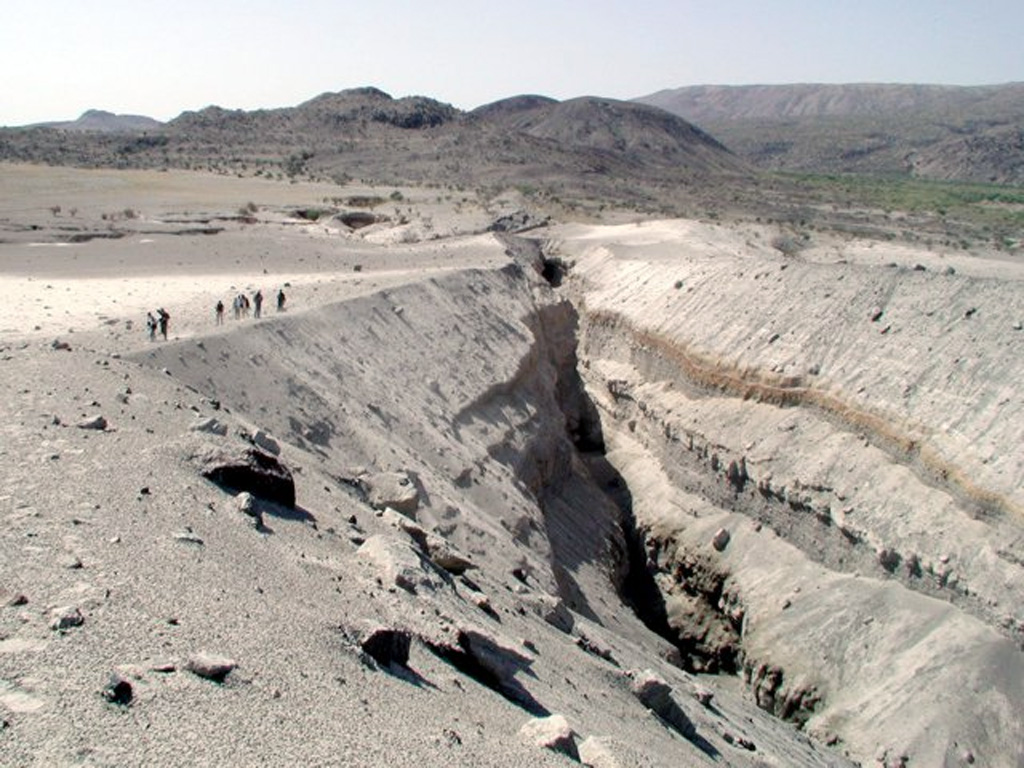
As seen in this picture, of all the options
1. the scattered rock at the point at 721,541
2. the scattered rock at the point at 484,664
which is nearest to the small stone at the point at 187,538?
the scattered rock at the point at 484,664

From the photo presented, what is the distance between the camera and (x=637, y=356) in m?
27.6

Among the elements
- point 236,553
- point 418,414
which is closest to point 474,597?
point 236,553

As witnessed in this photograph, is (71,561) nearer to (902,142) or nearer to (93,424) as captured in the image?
(93,424)

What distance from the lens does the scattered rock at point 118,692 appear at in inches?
212

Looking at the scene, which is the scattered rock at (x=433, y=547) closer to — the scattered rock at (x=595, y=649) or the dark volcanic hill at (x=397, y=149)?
the scattered rock at (x=595, y=649)

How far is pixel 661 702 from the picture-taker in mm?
10211

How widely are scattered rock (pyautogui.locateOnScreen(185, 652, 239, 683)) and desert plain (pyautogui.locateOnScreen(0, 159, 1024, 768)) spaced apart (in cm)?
2

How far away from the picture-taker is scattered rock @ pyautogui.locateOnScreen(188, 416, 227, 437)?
34.9 feet

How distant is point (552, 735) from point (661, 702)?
12.3 feet

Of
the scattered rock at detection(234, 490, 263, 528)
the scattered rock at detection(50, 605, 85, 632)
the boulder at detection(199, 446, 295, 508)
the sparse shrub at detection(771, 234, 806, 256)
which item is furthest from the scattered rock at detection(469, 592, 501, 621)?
the sparse shrub at detection(771, 234, 806, 256)

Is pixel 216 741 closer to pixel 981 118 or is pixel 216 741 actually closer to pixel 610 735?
pixel 610 735

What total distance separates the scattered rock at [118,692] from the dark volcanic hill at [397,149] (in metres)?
61.0

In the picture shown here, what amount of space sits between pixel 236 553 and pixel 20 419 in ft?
11.2

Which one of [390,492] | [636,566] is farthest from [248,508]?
[636,566]
